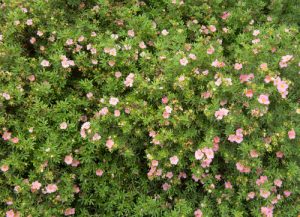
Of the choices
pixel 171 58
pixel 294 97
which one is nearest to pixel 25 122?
pixel 171 58

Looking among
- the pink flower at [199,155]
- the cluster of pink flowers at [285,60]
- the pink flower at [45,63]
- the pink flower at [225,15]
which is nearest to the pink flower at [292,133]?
the cluster of pink flowers at [285,60]

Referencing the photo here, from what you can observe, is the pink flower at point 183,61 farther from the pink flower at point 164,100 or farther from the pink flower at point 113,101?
the pink flower at point 113,101

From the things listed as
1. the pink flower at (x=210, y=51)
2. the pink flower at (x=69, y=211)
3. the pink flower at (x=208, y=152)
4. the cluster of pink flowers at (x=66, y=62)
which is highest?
the pink flower at (x=210, y=51)

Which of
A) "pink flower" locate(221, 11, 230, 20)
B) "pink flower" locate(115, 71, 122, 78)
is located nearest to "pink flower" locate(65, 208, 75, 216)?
"pink flower" locate(115, 71, 122, 78)

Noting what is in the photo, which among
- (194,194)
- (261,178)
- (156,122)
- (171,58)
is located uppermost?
(171,58)

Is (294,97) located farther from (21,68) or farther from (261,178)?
(21,68)

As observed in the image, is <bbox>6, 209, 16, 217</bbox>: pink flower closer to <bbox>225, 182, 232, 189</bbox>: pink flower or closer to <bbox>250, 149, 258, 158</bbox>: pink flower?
<bbox>225, 182, 232, 189</bbox>: pink flower

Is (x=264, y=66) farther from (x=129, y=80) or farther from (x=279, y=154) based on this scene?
(x=129, y=80)
